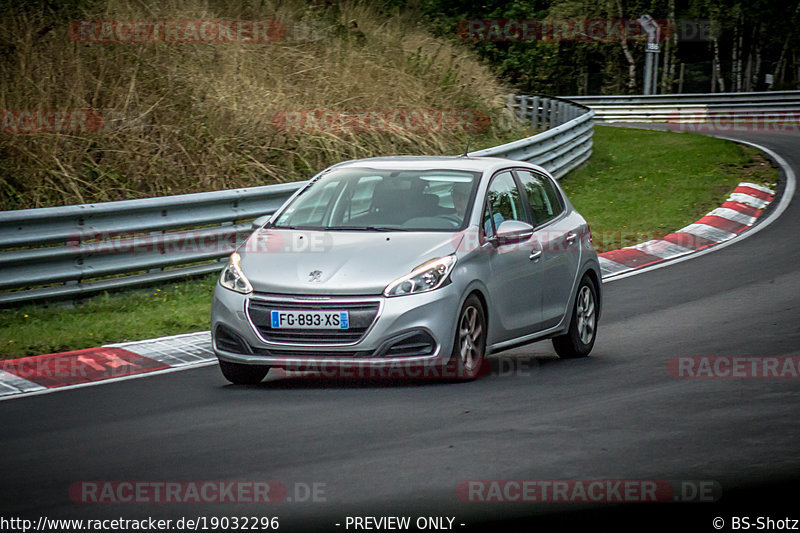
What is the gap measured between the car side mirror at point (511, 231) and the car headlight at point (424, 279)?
664 mm

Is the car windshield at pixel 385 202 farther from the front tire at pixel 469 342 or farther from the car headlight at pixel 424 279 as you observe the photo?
the front tire at pixel 469 342

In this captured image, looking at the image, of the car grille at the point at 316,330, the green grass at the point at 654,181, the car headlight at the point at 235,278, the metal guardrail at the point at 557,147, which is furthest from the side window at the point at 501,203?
the metal guardrail at the point at 557,147

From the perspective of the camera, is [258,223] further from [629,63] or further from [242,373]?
[629,63]

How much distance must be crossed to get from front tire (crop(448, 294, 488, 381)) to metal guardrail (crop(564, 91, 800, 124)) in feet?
110

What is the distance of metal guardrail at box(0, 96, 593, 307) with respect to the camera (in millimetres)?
11336

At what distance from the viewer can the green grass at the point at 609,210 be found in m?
10.6

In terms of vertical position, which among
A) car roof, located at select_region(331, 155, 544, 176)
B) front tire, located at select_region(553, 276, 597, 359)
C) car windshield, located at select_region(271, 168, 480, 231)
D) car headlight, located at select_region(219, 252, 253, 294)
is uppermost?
car roof, located at select_region(331, 155, 544, 176)

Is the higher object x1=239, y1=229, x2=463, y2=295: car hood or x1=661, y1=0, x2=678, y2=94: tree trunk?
x1=239, y1=229, x2=463, y2=295: car hood

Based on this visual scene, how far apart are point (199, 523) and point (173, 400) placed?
10.3 feet

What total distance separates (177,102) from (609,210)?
698 cm

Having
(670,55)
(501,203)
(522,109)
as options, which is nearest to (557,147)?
(522,109)

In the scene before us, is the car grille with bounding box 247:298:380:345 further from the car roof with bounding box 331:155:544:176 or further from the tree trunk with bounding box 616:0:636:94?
the tree trunk with bounding box 616:0:636:94

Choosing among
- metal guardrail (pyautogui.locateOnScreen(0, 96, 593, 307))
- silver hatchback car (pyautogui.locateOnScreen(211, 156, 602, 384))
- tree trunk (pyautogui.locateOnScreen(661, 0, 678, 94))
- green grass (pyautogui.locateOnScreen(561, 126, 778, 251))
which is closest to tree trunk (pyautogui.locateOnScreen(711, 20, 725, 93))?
tree trunk (pyautogui.locateOnScreen(661, 0, 678, 94))

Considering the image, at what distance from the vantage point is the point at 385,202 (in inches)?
363
